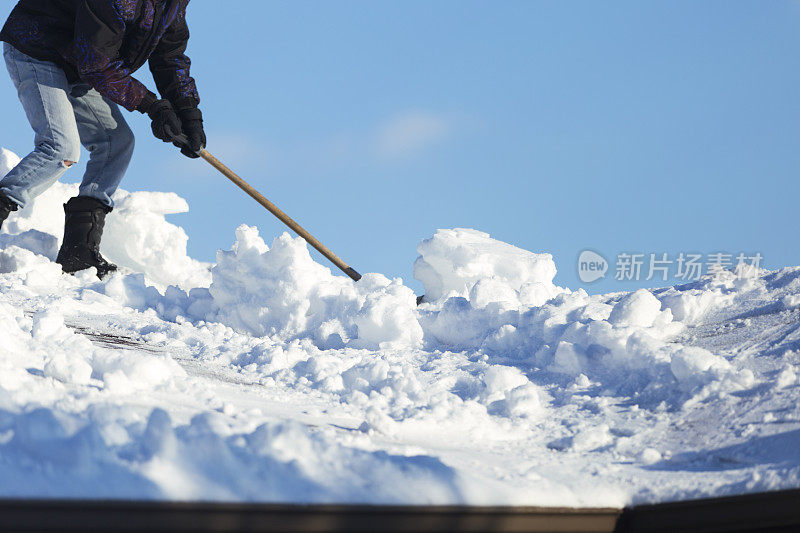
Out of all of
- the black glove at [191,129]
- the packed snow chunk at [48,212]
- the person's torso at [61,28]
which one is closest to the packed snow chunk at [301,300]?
the black glove at [191,129]

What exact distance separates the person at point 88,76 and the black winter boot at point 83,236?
0.43 m

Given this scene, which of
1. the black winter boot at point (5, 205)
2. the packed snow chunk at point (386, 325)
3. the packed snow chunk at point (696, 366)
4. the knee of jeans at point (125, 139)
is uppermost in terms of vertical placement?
the knee of jeans at point (125, 139)

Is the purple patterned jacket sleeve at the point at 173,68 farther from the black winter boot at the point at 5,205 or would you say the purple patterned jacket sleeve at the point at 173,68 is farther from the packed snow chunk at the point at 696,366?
the packed snow chunk at the point at 696,366

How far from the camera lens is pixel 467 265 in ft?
16.5

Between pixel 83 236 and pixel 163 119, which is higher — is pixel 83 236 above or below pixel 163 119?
below

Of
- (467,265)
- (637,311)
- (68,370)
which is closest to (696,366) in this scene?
(637,311)

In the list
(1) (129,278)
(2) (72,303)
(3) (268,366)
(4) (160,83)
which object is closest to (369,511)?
(3) (268,366)

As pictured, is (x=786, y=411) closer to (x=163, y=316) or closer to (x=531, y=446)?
(x=531, y=446)

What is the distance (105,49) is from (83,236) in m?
1.53

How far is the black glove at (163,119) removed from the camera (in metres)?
4.49

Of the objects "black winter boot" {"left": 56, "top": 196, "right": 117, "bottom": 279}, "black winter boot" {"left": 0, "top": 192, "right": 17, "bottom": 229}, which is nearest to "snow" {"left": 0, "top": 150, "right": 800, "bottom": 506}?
"black winter boot" {"left": 56, "top": 196, "right": 117, "bottom": 279}

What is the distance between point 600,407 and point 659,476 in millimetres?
713

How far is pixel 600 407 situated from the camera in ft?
8.50

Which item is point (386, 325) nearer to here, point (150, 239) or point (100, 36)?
point (100, 36)
